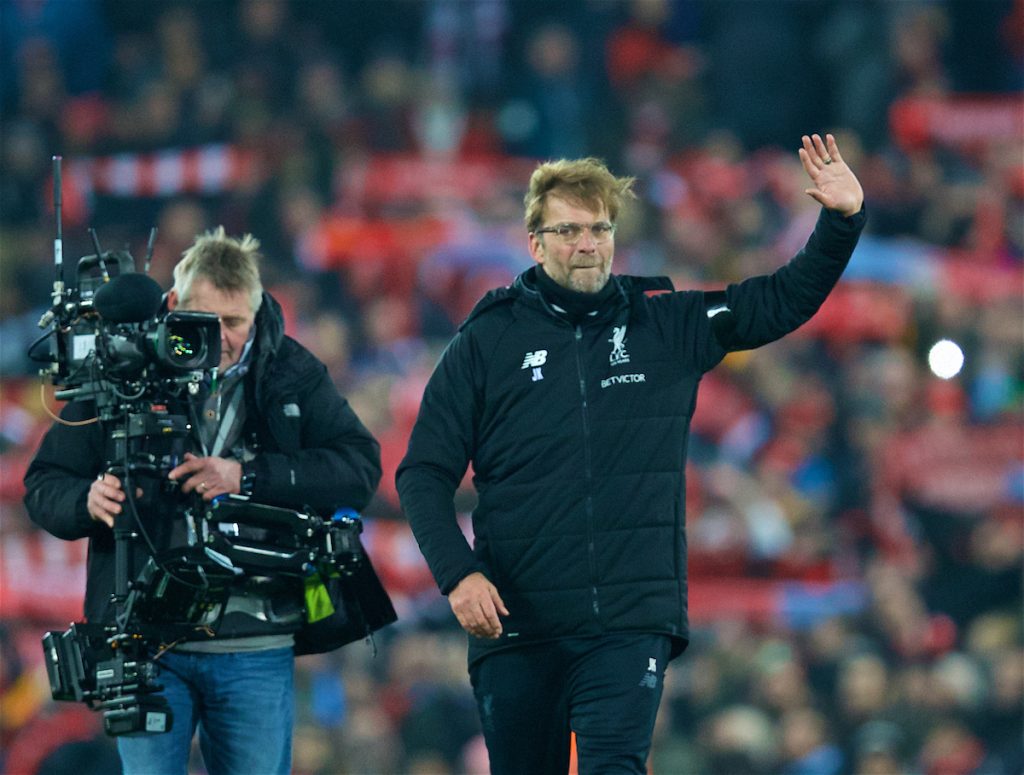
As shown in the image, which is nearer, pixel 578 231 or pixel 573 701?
pixel 573 701

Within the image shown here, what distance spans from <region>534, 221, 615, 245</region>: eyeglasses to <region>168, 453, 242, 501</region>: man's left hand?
2.95ft

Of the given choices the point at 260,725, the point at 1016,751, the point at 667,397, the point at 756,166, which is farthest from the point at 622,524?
the point at 756,166

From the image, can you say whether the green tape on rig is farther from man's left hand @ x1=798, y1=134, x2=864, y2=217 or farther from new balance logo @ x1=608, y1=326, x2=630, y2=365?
man's left hand @ x1=798, y1=134, x2=864, y2=217

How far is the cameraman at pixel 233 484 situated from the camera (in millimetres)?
4273

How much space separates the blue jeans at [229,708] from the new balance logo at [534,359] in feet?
2.95

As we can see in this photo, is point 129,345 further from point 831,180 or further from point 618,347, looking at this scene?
point 831,180

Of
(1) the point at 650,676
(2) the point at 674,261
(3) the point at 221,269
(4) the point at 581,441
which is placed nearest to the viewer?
(1) the point at 650,676

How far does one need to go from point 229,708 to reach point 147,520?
18.9 inches

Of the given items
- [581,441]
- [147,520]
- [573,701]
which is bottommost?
[573,701]

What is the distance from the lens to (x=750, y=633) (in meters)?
9.36

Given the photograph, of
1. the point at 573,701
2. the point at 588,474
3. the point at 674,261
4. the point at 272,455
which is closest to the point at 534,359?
the point at 588,474

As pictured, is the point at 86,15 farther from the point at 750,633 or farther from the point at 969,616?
the point at 969,616

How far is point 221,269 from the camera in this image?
176 inches

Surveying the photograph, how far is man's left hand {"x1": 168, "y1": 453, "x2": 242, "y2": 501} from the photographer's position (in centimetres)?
425
